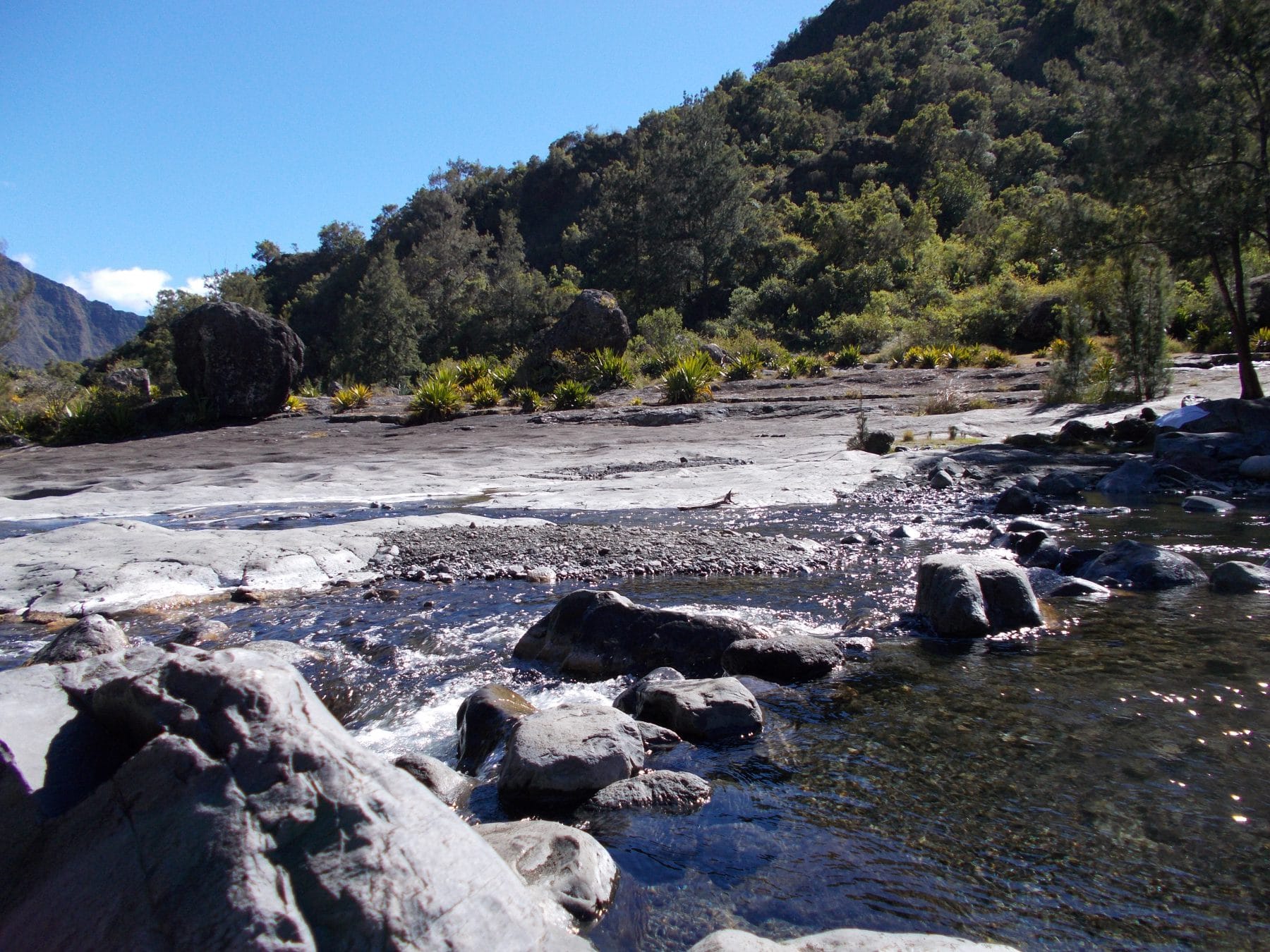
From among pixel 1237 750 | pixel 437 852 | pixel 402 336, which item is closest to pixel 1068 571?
pixel 1237 750

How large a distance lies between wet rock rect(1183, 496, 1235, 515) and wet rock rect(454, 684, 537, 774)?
31.5ft

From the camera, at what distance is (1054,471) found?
1332 cm

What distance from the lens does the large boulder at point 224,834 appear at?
2.00m

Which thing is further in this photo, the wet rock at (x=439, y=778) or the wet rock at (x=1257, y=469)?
the wet rock at (x=1257, y=469)

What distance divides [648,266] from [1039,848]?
4494 centimetres

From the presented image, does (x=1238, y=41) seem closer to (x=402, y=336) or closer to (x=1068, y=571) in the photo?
(x=1068, y=571)

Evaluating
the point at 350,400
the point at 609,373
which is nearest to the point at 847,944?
the point at 609,373

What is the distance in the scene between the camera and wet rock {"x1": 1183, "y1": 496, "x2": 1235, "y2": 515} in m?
→ 10.2

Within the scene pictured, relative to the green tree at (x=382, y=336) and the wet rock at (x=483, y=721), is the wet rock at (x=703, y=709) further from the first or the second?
the green tree at (x=382, y=336)

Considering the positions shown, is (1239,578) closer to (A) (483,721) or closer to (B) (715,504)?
(A) (483,721)

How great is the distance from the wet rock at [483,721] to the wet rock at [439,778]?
0.23m

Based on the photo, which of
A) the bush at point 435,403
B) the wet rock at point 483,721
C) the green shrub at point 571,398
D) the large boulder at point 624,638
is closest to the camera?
the wet rock at point 483,721

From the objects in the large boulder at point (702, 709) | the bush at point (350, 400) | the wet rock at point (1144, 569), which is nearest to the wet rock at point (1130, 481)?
the wet rock at point (1144, 569)

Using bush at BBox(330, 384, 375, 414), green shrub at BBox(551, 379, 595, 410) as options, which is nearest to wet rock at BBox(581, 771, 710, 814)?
green shrub at BBox(551, 379, 595, 410)
